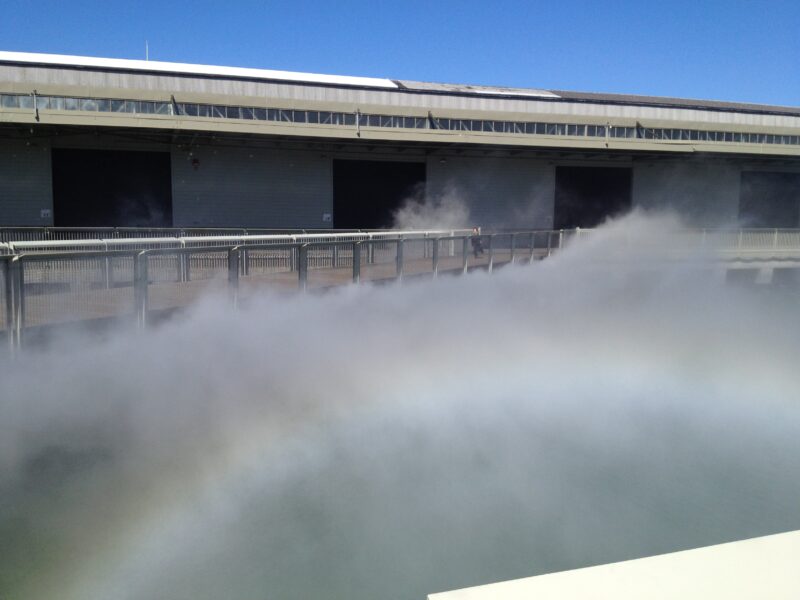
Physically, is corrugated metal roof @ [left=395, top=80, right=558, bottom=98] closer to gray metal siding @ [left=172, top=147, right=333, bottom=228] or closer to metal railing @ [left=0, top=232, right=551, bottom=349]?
gray metal siding @ [left=172, top=147, right=333, bottom=228]

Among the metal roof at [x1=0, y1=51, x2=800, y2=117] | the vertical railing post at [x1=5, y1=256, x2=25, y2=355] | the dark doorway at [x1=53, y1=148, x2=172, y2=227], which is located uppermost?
the metal roof at [x1=0, y1=51, x2=800, y2=117]

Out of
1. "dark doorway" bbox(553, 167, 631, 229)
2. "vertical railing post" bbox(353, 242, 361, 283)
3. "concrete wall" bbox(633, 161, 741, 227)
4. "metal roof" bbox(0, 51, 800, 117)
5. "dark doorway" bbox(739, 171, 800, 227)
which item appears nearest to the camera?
"vertical railing post" bbox(353, 242, 361, 283)

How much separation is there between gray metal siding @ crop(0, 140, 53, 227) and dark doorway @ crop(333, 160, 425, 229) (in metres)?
13.1

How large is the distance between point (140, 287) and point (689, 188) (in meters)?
37.4

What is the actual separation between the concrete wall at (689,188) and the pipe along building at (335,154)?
0.08 metres

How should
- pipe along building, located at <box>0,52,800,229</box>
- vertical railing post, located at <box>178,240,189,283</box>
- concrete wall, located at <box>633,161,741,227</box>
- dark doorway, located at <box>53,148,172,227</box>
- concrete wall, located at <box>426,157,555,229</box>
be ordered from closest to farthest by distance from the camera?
1. vertical railing post, located at <box>178,240,189,283</box>
2. pipe along building, located at <box>0,52,800,229</box>
3. dark doorway, located at <box>53,148,172,227</box>
4. concrete wall, located at <box>426,157,555,229</box>
5. concrete wall, located at <box>633,161,741,227</box>

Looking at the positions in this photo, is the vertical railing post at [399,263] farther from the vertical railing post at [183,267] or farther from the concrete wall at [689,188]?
the concrete wall at [689,188]

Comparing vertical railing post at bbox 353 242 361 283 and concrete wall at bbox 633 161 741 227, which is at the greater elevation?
concrete wall at bbox 633 161 741 227

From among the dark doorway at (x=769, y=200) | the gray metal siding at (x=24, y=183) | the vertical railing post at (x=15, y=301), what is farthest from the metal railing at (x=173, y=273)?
the dark doorway at (x=769, y=200)

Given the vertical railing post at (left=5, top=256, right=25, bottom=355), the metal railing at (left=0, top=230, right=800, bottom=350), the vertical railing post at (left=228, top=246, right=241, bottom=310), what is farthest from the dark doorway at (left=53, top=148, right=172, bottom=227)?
the vertical railing post at (left=5, top=256, right=25, bottom=355)

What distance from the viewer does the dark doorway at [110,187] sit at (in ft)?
106

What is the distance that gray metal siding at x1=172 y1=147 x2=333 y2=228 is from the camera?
110 feet

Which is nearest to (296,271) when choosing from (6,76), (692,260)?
(692,260)

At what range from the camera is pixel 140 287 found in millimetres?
9164
